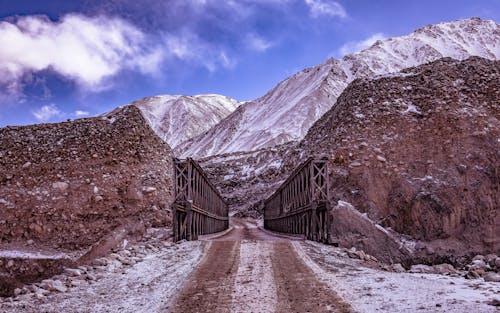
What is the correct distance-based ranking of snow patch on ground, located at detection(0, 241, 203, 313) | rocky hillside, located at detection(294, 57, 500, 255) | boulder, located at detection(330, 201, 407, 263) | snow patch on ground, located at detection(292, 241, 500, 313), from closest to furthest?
1. snow patch on ground, located at detection(292, 241, 500, 313)
2. snow patch on ground, located at detection(0, 241, 203, 313)
3. boulder, located at detection(330, 201, 407, 263)
4. rocky hillside, located at detection(294, 57, 500, 255)

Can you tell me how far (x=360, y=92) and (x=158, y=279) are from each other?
2811 centimetres

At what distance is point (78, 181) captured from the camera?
886 inches

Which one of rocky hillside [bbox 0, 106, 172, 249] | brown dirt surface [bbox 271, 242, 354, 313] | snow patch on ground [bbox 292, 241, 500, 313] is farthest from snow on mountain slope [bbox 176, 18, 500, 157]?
snow patch on ground [bbox 292, 241, 500, 313]

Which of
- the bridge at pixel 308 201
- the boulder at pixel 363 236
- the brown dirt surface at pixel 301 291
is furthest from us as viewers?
the boulder at pixel 363 236

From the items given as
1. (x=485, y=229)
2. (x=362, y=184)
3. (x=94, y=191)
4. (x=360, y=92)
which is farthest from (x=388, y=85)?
(x=94, y=191)

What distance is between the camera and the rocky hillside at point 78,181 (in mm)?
20625

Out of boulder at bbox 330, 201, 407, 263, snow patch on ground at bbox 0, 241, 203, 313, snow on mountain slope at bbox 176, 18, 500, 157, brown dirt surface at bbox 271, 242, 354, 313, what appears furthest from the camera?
snow on mountain slope at bbox 176, 18, 500, 157

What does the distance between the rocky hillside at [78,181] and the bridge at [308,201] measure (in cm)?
728

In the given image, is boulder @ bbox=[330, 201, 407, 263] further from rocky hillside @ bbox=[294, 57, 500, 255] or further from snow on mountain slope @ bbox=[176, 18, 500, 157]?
snow on mountain slope @ bbox=[176, 18, 500, 157]

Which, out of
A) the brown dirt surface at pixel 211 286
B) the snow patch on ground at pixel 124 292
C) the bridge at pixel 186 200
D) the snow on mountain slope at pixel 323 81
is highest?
the snow on mountain slope at pixel 323 81

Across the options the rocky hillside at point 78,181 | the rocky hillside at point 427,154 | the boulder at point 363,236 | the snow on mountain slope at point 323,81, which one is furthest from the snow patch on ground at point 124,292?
the snow on mountain slope at point 323,81

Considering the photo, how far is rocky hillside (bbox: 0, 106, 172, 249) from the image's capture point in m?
20.6

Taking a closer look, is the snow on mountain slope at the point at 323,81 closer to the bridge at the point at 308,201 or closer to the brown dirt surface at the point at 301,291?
the bridge at the point at 308,201

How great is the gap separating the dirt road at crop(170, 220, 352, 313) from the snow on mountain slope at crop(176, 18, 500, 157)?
267 ft
